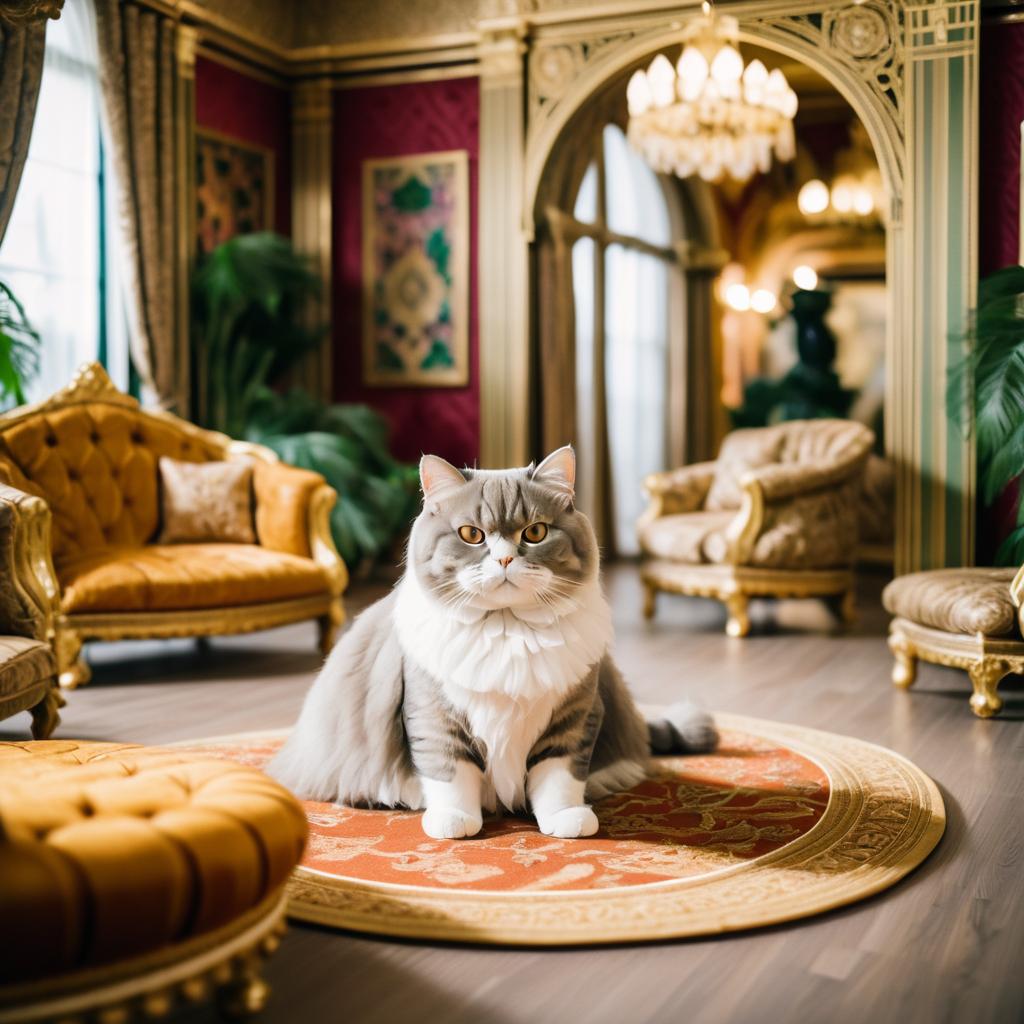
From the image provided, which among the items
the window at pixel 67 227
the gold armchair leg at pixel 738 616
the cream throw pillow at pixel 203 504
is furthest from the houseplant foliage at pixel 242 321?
the gold armchair leg at pixel 738 616

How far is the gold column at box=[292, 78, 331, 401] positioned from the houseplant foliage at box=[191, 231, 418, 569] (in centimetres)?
56

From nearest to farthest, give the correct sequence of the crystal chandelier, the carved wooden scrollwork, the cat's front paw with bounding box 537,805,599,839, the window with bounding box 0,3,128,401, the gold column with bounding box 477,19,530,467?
the cat's front paw with bounding box 537,805,599,839 < the carved wooden scrollwork < the crystal chandelier < the window with bounding box 0,3,128,401 < the gold column with bounding box 477,19,530,467

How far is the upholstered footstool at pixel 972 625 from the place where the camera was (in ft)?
12.1

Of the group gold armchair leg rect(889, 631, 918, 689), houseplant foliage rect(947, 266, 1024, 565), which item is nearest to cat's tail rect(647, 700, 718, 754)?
gold armchair leg rect(889, 631, 918, 689)

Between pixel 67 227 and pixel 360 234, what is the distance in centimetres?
203

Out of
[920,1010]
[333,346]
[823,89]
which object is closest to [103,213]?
[333,346]

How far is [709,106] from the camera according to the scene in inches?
214

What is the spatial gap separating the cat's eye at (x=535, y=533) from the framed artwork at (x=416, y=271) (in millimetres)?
4672

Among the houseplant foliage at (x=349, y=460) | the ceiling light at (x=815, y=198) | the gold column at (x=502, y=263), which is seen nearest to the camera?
the houseplant foliage at (x=349, y=460)

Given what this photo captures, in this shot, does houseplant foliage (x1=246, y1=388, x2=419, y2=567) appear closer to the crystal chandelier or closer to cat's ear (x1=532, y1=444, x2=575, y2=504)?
the crystal chandelier

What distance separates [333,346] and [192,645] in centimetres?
262

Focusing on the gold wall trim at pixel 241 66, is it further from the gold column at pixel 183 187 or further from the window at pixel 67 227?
the window at pixel 67 227

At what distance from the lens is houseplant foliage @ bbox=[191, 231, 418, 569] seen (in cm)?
583

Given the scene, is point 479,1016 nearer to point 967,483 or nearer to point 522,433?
point 967,483
